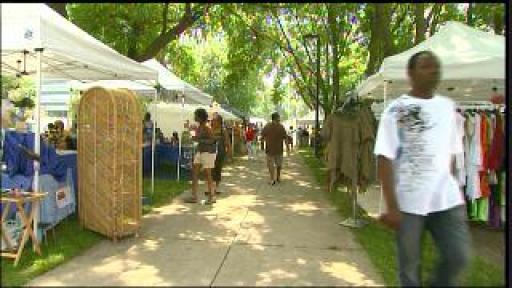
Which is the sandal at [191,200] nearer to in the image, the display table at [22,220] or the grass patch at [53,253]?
the grass patch at [53,253]

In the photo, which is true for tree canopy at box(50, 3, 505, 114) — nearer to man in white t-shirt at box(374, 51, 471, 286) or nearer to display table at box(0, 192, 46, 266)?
man in white t-shirt at box(374, 51, 471, 286)

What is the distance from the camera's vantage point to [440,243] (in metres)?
3.89

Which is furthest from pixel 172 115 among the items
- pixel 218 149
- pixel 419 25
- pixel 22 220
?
pixel 22 220

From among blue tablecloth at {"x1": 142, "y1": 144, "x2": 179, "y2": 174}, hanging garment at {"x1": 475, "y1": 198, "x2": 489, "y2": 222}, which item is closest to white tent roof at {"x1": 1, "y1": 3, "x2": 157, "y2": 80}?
hanging garment at {"x1": 475, "y1": 198, "x2": 489, "y2": 222}

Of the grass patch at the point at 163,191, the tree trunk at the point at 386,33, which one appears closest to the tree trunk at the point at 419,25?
the tree trunk at the point at 386,33

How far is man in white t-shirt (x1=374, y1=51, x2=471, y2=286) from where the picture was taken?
150 inches

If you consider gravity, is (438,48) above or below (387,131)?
above

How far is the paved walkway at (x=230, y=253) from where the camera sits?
529cm

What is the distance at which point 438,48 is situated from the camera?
21.2 ft

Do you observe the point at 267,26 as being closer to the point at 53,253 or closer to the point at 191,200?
the point at 191,200

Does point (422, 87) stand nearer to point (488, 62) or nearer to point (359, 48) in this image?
point (488, 62)

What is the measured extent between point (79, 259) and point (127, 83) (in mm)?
8260

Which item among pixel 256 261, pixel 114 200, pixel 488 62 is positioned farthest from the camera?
pixel 114 200

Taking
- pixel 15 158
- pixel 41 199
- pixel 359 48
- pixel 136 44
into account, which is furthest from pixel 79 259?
pixel 359 48
